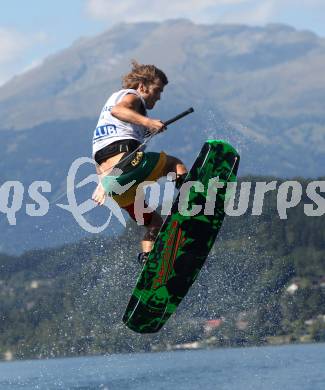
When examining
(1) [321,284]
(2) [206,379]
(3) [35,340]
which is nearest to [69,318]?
(3) [35,340]

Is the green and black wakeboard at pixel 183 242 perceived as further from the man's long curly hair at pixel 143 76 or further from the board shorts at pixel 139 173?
the man's long curly hair at pixel 143 76

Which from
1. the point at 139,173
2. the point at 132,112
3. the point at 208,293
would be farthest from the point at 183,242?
the point at 208,293

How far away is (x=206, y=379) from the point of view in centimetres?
7812

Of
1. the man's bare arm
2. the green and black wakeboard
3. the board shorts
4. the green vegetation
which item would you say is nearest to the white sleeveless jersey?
the man's bare arm

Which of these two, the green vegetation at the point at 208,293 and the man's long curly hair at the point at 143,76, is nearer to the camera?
the man's long curly hair at the point at 143,76

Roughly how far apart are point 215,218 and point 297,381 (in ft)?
175

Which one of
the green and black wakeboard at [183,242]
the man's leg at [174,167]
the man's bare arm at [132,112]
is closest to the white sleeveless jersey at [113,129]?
the man's bare arm at [132,112]

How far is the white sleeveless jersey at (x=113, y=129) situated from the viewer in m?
14.7

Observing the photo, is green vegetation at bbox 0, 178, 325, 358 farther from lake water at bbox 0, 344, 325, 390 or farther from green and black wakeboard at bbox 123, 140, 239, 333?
green and black wakeboard at bbox 123, 140, 239, 333

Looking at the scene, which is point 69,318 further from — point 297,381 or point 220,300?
point 297,381

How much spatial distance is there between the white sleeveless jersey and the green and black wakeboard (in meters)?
1.28

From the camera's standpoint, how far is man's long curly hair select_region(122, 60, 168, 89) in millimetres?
14725

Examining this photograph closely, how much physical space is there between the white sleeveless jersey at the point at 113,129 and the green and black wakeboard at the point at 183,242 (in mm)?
1277

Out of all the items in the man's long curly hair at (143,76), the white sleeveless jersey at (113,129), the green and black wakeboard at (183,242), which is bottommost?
the green and black wakeboard at (183,242)
